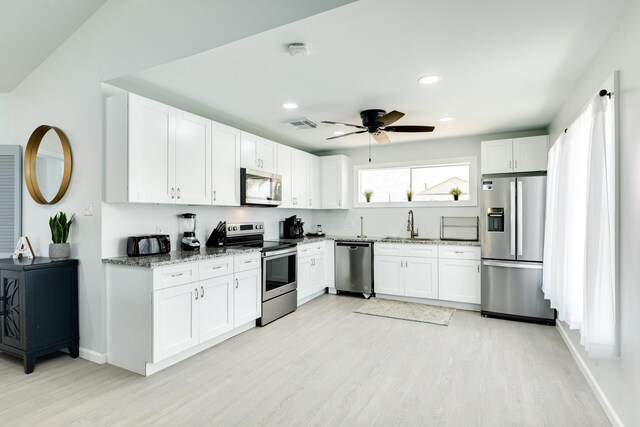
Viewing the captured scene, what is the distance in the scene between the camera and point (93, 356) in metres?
3.03

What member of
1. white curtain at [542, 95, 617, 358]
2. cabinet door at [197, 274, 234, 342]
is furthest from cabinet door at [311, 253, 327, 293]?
white curtain at [542, 95, 617, 358]

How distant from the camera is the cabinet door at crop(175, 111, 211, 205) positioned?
330 cm

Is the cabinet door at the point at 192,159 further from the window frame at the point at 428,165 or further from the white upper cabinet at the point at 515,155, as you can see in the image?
the white upper cabinet at the point at 515,155

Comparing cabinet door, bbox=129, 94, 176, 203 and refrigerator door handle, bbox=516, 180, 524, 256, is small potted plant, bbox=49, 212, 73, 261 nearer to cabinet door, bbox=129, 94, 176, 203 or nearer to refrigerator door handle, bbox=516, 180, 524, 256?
cabinet door, bbox=129, 94, 176, 203

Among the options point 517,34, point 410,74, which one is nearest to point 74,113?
point 410,74

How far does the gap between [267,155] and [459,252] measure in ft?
9.45

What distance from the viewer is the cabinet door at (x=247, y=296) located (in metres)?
3.54

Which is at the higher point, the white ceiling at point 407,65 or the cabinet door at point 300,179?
the white ceiling at point 407,65

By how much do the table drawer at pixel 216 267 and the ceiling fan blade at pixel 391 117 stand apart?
82.1 inches

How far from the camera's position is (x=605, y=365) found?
2.26m

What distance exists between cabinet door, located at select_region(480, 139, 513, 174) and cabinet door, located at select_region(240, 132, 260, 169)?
118 inches

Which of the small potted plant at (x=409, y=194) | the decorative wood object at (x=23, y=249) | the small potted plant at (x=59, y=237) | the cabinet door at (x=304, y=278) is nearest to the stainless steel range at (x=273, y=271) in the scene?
the cabinet door at (x=304, y=278)

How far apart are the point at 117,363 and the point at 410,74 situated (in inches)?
137

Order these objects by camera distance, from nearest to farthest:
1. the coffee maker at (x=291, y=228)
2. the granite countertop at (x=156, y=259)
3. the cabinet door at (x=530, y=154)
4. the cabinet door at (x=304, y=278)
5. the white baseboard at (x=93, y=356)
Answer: the granite countertop at (x=156, y=259) → the white baseboard at (x=93, y=356) → the cabinet door at (x=530, y=154) → the cabinet door at (x=304, y=278) → the coffee maker at (x=291, y=228)
